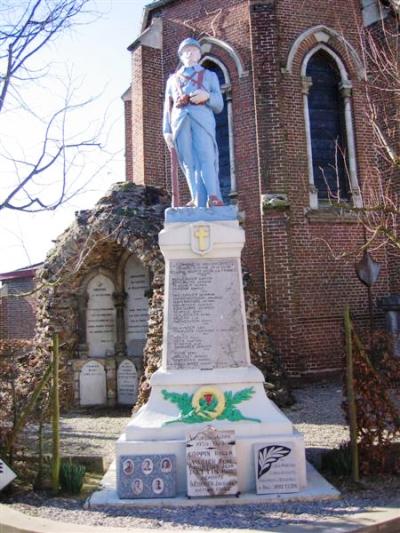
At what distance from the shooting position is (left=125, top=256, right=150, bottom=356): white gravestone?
1169 centimetres

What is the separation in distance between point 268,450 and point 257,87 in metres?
9.63

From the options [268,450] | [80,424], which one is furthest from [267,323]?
[268,450]

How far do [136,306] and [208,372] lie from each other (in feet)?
22.3

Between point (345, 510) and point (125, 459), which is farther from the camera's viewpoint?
point (125, 459)

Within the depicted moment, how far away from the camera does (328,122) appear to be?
13258 millimetres

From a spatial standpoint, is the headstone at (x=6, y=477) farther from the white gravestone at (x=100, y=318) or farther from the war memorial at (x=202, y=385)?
the white gravestone at (x=100, y=318)

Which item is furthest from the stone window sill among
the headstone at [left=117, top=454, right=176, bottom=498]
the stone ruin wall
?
the headstone at [left=117, top=454, right=176, bottom=498]

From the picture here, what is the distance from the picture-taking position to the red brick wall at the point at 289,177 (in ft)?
38.4

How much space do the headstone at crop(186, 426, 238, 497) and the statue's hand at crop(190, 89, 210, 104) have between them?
352 centimetres

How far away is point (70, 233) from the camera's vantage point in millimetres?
11469

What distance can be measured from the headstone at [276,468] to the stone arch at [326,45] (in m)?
10.2

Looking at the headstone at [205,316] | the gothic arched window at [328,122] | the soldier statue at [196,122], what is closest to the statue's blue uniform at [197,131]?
the soldier statue at [196,122]

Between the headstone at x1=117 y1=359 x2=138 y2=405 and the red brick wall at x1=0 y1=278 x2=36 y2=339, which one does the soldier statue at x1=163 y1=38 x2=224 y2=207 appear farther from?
the red brick wall at x1=0 y1=278 x2=36 y2=339

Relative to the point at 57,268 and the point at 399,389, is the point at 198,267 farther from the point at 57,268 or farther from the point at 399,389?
the point at 57,268
